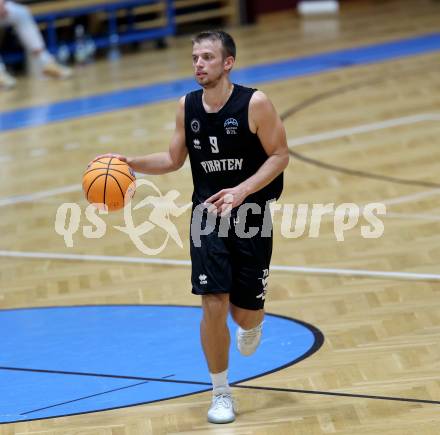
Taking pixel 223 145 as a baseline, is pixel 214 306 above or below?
below

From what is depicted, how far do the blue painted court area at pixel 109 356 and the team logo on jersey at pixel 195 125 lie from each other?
147cm

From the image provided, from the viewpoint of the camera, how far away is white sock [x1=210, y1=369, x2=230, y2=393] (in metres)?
5.88

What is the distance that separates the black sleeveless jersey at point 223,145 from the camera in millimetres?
5820

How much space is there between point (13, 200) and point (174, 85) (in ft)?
18.9

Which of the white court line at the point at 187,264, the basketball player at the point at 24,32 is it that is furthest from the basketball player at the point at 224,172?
the basketball player at the point at 24,32

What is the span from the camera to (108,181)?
602 cm

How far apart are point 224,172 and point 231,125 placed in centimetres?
25

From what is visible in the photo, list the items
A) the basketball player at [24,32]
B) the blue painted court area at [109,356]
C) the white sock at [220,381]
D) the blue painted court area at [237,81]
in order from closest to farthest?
the white sock at [220,381] → the blue painted court area at [109,356] → the blue painted court area at [237,81] → the basketball player at [24,32]

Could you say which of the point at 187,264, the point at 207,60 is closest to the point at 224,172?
the point at 207,60

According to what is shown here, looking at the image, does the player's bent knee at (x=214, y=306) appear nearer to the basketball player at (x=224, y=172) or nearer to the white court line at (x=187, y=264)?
the basketball player at (x=224, y=172)

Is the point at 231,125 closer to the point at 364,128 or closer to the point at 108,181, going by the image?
the point at 108,181

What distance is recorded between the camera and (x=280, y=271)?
8453 mm

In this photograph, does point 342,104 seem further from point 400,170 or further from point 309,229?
point 309,229

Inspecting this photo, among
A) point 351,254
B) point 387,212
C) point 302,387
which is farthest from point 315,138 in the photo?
point 302,387
